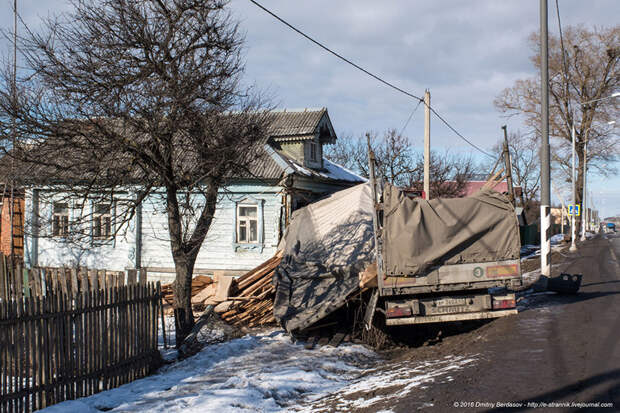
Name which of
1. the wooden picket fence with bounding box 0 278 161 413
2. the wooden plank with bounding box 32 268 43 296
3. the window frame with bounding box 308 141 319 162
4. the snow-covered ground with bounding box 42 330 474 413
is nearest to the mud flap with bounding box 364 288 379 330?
the snow-covered ground with bounding box 42 330 474 413

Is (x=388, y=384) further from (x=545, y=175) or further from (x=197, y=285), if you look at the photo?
(x=197, y=285)

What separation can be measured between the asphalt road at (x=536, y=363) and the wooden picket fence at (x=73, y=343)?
4.51m

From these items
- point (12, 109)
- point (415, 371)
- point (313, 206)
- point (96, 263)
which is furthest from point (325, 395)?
point (96, 263)

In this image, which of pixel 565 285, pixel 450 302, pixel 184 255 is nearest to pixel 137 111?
pixel 184 255

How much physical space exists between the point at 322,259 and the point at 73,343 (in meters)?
5.97

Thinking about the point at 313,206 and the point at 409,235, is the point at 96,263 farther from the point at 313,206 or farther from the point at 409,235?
the point at 409,235

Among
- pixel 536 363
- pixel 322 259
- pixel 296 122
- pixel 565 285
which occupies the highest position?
pixel 296 122

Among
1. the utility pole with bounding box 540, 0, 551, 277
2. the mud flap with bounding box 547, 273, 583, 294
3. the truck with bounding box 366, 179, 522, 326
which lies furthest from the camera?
the utility pole with bounding box 540, 0, 551, 277

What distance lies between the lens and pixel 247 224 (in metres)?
17.6

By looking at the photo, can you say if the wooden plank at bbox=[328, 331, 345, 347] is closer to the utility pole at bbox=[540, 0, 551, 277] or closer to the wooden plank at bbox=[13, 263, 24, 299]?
the wooden plank at bbox=[13, 263, 24, 299]

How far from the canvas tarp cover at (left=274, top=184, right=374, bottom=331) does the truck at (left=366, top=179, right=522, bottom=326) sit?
→ 5.03 feet


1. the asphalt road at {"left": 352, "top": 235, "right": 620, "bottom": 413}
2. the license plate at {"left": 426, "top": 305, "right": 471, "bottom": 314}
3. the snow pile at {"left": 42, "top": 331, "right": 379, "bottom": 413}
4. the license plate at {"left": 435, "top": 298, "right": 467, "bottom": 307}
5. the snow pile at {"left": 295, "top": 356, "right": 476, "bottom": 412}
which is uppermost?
the license plate at {"left": 435, "top": 298, "right": 467, "bottom": 307}

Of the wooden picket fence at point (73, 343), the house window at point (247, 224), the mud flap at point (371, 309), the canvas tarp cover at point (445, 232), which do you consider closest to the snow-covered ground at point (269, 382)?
the wooden picket fence at point (73, 343)

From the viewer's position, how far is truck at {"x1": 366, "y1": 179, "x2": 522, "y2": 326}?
872 cm
